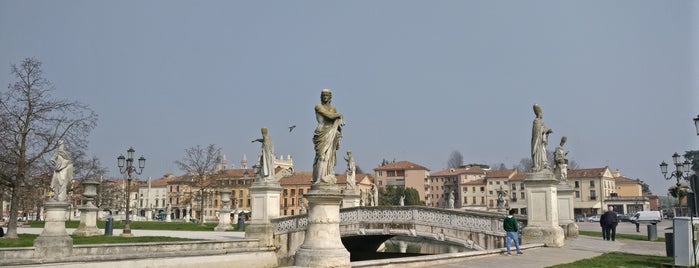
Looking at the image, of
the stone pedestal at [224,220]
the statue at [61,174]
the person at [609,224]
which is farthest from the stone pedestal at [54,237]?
the person at [609,224]

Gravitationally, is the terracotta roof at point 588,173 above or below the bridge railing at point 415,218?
above

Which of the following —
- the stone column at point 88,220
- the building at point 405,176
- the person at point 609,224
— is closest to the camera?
the person at point 609,224

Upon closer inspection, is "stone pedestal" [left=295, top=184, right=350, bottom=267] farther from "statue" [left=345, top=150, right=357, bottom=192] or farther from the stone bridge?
"statue" [left=345, top=150, right=357, bottom=192]

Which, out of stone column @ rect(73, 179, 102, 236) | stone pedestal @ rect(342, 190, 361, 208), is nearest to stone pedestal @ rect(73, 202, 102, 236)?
stone column @ rect(73, 179, 102, 236)

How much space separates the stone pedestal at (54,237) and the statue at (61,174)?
367 mm

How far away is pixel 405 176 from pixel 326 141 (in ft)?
399

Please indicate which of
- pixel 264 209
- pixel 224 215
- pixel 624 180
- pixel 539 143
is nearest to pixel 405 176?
pixel 624 180

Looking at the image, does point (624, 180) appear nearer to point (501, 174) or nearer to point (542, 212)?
point (501, 174)

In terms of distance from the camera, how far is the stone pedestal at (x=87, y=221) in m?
28.4

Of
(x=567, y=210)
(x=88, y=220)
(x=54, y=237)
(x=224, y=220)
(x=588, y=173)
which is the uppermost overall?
(x=588, y=173)

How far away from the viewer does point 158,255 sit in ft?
60.3

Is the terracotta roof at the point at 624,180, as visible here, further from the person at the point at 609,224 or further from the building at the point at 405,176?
the person at the point at 609,224

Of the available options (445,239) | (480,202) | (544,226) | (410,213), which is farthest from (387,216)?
(480,202)

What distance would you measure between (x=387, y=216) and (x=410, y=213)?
128 cm
